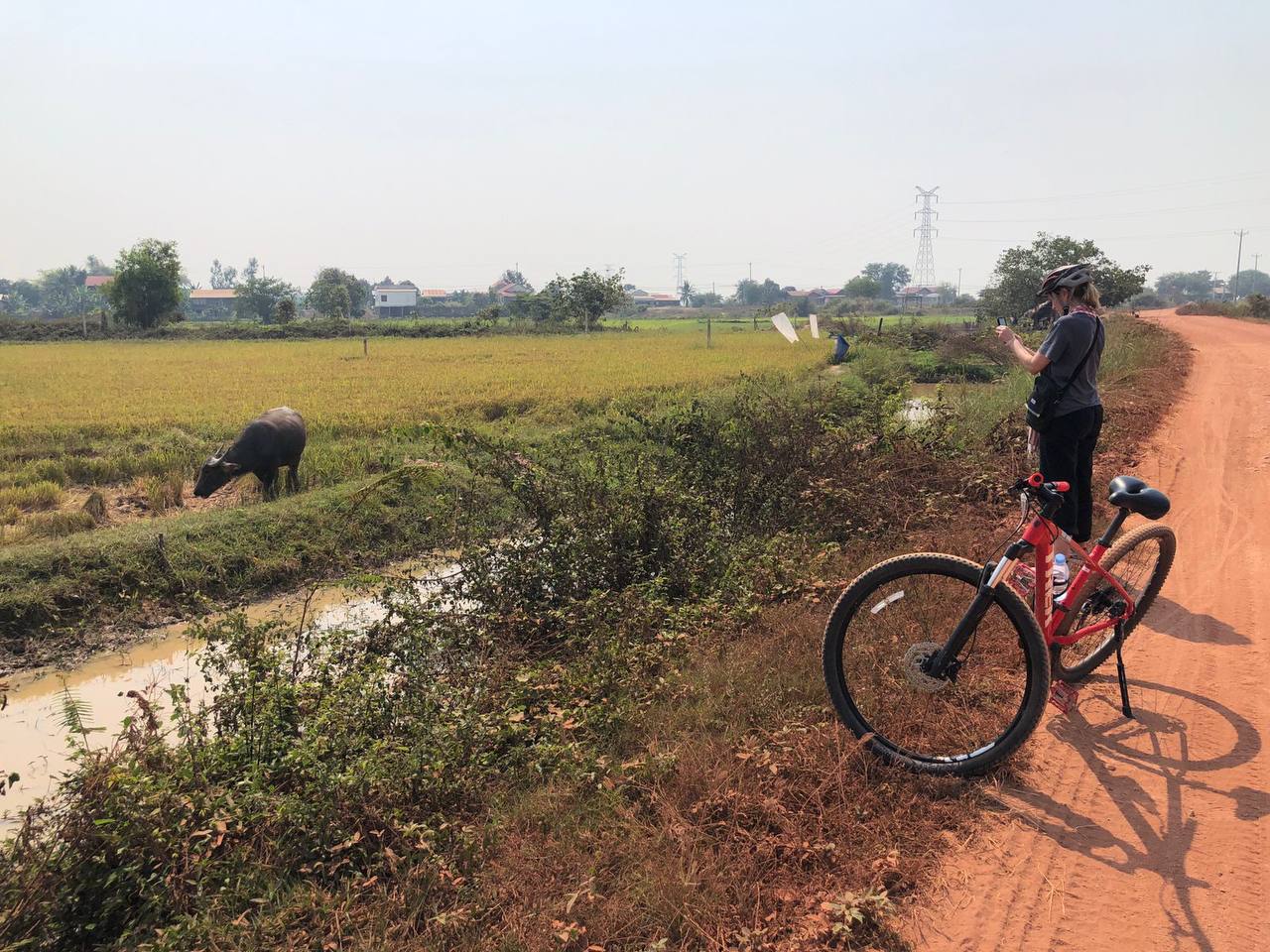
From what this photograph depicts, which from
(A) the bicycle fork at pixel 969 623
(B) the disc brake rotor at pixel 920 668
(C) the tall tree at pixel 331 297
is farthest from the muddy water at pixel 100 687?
(C) the tall tree at pixel 331 297

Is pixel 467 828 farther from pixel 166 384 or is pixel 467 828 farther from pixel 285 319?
pixel 285 319

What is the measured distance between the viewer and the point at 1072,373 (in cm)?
390

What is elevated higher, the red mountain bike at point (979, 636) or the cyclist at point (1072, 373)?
the cyclist at point (1072, 373)

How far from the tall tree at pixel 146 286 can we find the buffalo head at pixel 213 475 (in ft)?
143

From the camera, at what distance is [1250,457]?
788 centimetres

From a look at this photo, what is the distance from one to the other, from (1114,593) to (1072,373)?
1.04 meters

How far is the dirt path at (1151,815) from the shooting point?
2.44 m

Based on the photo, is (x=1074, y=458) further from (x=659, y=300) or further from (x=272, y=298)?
(x=659, y=300)

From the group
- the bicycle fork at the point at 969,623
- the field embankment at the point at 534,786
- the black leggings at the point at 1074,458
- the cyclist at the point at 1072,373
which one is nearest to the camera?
the field embankment at the point at 534,786

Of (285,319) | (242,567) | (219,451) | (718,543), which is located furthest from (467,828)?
(285,319)

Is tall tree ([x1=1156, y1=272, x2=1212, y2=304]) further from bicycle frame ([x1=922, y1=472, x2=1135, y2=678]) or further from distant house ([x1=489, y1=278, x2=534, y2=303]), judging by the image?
bicycle frame ([x1=922, y1=472, x2=1135, y2=678])

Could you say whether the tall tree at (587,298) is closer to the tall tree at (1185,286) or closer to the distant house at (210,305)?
the distant house at (210,305)

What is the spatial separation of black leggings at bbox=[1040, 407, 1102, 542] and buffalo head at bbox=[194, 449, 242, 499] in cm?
945

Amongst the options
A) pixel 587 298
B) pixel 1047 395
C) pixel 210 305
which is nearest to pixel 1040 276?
pixel 587 298
